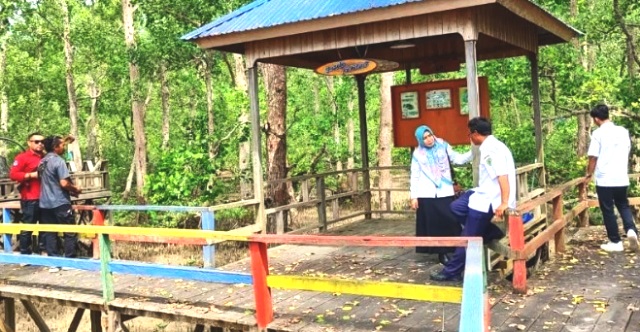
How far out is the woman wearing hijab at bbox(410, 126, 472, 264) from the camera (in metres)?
6.50

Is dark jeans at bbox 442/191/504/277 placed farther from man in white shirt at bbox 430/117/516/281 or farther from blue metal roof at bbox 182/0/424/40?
blue metal roof at bbox 182/0/424/40

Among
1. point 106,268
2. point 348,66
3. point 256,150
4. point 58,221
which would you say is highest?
point 348,66

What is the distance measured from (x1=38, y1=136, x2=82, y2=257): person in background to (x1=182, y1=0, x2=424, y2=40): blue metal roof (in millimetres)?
2316

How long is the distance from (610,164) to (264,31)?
14.7ft

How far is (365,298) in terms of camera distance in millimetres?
5820

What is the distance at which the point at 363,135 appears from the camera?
1084 cm

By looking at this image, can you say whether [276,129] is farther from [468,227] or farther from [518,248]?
[518,248]

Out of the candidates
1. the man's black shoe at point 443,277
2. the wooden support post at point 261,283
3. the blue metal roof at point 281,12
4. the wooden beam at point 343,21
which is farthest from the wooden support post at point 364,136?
the wooden support post at point 261,283

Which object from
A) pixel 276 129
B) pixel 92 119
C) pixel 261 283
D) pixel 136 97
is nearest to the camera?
pixel 261 283

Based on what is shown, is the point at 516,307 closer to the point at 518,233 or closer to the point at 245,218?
the point at 518,233

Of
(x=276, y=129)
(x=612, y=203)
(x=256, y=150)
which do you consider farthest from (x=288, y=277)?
(x=276, y=129)

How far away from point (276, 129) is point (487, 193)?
7171 millimetres

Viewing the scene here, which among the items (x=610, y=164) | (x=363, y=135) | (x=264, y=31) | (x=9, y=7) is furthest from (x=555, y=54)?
(x=9, y=7)

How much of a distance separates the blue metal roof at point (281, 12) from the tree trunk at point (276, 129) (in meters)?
3.54
